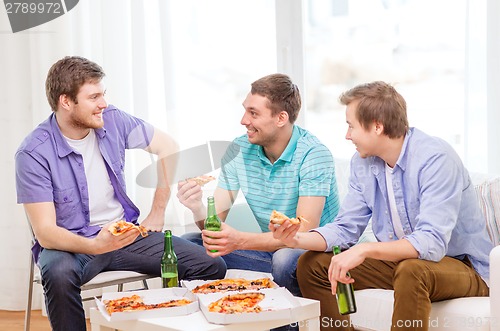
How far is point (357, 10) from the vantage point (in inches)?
158

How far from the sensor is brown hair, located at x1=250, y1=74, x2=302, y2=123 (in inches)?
130

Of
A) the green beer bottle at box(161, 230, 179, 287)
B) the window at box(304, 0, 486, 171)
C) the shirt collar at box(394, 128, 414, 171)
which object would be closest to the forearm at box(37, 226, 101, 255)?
the green beer bottle at box(161, 230, 179, 287)

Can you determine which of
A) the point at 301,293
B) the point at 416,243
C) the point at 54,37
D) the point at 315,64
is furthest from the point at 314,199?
the point at 54,37

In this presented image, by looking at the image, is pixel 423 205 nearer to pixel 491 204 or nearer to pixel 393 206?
pixel 393 206

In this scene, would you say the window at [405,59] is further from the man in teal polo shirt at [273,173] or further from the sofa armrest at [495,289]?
the sofa armrest at [495,289]

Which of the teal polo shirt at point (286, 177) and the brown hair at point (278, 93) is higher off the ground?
the brown hair at point (278, 93)

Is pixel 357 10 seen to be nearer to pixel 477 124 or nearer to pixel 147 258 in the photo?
pixel 477 124

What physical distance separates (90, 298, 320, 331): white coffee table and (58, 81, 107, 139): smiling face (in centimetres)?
91

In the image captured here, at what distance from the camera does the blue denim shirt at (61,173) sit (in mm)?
3160

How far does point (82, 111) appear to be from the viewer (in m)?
3.22

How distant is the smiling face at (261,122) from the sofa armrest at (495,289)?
42.0 inches

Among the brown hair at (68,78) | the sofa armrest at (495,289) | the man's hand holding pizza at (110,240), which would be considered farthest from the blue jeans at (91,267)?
the sofa armrest at (495,289)

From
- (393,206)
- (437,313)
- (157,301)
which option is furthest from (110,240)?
(437,313)

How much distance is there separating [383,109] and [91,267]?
1217 millimetres
